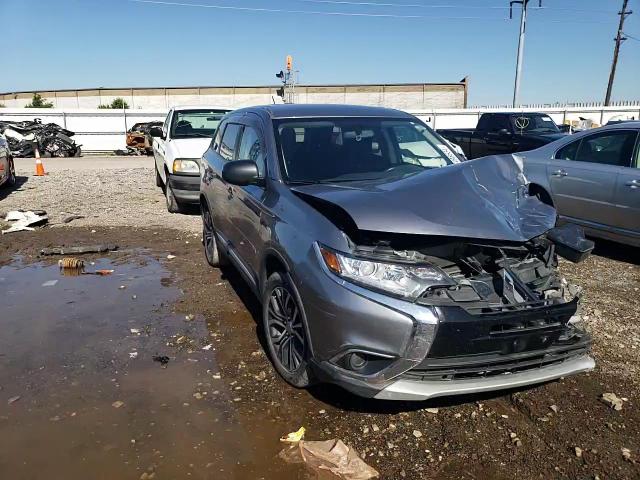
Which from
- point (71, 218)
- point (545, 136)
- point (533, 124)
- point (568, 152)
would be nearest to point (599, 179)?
point (568, 152)

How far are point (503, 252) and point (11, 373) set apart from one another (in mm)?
3471

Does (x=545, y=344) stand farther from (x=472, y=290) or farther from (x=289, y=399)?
(x=289, y=399)

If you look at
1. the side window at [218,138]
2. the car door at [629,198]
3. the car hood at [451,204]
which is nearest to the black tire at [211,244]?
the side window at [218,138]

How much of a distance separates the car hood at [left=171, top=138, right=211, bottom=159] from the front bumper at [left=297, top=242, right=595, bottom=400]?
6.30 meters

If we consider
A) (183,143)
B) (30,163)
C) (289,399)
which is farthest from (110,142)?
(289,399)

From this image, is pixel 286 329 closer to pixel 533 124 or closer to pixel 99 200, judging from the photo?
pixel 99 200

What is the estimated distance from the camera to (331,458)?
285 centimetres

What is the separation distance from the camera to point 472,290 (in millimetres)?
3025

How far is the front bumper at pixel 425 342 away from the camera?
9.09ft

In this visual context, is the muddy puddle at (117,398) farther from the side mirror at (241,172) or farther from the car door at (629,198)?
the car door at (629,198)

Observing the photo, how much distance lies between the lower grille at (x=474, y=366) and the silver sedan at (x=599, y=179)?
11.3ft

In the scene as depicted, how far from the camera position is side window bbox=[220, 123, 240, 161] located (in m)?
5.31

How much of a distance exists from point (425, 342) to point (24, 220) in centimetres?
784

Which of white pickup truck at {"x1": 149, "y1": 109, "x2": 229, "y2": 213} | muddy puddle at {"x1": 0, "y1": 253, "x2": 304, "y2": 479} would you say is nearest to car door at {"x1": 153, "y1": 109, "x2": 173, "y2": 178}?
white pickup truck at {"x1": 149, "y1": 109, "x2": 229, "y2": 213}
